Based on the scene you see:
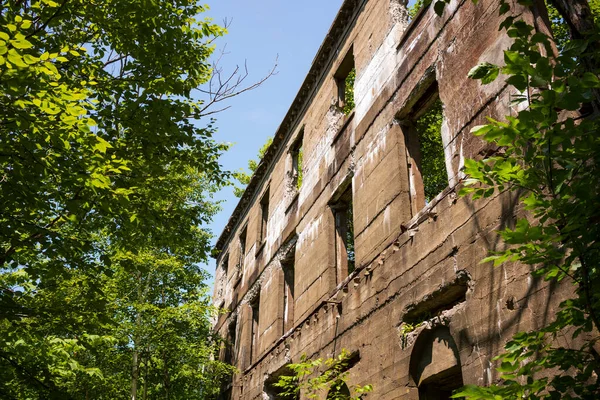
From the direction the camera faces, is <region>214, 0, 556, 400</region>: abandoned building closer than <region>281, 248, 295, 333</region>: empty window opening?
Yes

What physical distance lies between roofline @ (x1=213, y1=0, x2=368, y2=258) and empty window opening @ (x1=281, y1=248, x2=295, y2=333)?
2.81m

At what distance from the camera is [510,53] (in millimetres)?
3295

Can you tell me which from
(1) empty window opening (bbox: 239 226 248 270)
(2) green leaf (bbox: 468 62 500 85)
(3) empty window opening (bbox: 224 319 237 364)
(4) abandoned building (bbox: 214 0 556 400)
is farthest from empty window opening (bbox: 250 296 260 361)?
(2) green leaf (bbox: 468 62 500 85)

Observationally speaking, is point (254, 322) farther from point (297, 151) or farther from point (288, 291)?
point (297, 151)

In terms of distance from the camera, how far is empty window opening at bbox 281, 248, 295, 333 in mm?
12992

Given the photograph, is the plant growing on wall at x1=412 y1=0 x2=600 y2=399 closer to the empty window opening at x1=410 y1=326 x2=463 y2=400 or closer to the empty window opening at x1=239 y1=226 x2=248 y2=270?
the empty window opening at x1=410 y1=326 x2=463 y2=400

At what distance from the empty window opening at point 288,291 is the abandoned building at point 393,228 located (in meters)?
0.04

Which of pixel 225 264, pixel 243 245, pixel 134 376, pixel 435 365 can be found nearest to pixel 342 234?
pixel 435 365

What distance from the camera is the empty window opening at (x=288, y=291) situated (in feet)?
42.6

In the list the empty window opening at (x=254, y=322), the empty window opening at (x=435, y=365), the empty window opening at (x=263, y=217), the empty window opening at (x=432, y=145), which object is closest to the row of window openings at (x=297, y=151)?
the empty window opening at (x=263, y=217)

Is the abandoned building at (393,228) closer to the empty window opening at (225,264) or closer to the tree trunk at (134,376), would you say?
the tree trunk at (134,376)

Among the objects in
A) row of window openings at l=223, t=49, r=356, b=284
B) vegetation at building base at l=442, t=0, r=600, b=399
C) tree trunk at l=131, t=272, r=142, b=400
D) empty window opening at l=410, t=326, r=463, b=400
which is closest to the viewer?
vegetation at building base at l=442, t=0, r=600, b=399

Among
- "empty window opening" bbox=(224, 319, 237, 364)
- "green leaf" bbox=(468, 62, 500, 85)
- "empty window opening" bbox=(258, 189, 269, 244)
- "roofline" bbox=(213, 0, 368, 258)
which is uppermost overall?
"roofline" bbox=(213, 0, 368, 258)

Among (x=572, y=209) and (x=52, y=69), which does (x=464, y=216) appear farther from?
(x=52, y=69)
